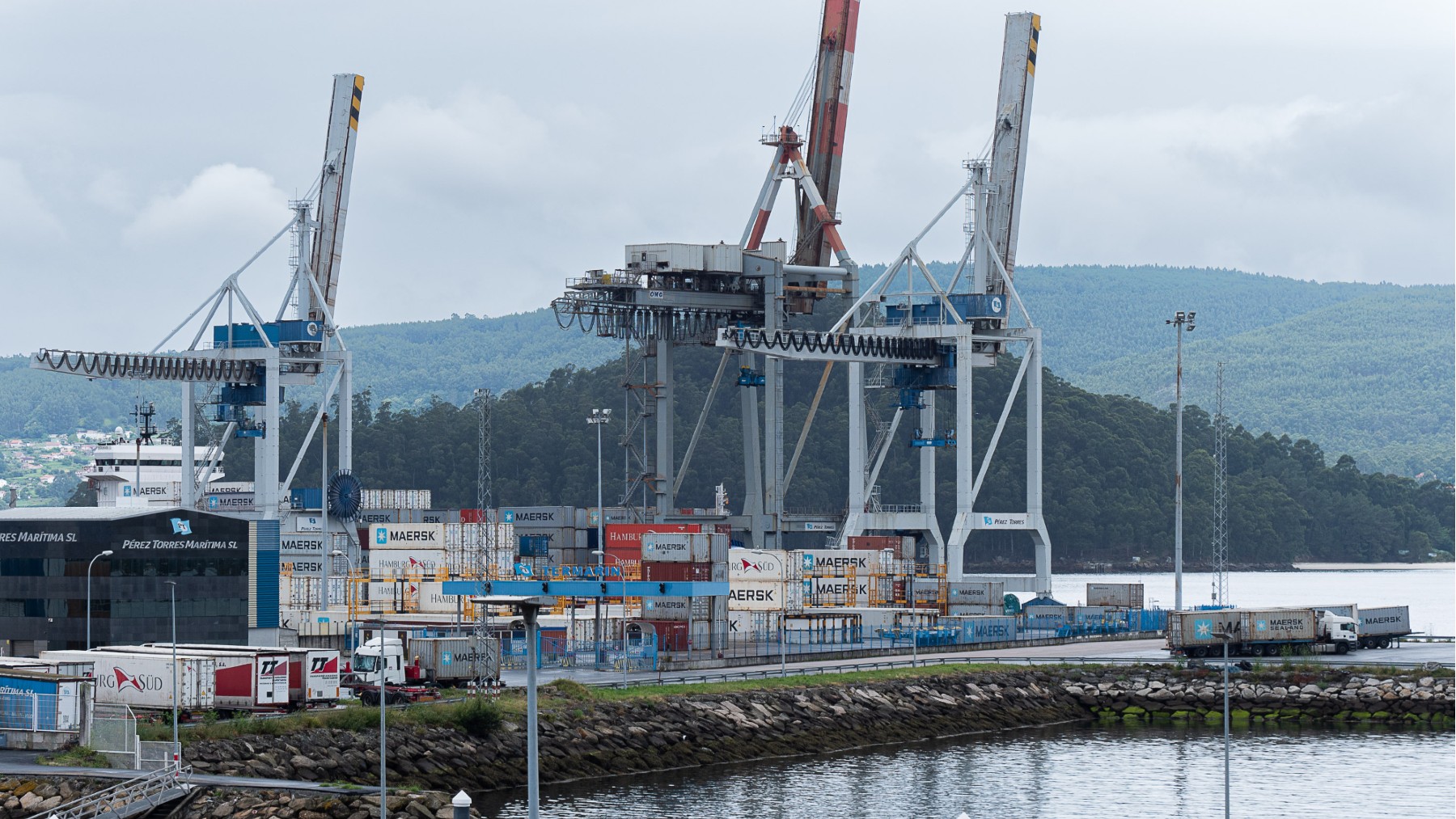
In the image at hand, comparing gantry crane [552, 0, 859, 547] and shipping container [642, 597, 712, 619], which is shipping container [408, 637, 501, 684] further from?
gantry crane [552, 0, 859, 547]

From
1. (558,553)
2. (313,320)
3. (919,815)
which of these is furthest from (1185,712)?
(313,320)

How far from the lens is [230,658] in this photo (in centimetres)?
5584

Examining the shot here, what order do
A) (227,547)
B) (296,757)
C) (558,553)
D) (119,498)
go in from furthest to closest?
(119,498), (558,553), (227,547), (296,757)

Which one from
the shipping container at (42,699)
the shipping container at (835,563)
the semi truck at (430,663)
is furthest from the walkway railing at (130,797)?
the shipping container at (835,563)

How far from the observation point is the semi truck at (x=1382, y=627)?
92125 millimetres

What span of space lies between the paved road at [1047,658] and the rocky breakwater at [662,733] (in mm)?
3939

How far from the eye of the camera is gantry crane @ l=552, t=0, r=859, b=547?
109500mm

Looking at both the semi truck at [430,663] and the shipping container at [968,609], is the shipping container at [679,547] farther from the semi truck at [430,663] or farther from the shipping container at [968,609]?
the shipping container at [968,609]

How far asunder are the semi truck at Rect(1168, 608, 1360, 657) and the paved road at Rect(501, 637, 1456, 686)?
78 centimetres

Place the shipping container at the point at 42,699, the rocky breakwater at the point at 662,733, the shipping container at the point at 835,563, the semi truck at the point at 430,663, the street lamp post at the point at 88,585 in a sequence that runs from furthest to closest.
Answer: the shipping container at the point at 835,563
the semi truck at the point at 430,663
the street lamp post at the point at 88,585
the rocky breakwater at the point at 662,733
the shipping container at the point at 42,699

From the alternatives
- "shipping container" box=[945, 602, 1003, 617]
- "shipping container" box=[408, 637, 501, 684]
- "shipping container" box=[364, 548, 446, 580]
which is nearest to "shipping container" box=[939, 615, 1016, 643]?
"shipping container" box=[945, 602, 1003, 617]

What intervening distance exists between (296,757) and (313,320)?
70.3m

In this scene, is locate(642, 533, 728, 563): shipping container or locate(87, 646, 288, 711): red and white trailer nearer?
locate(87, 646, 288, 711): red and white trailer

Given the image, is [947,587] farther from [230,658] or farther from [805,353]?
[230,658]
